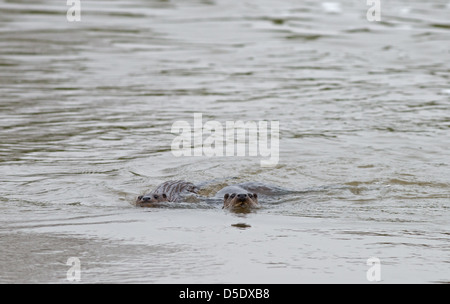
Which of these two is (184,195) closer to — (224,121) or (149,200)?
(149,200)

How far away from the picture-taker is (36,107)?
512 inches

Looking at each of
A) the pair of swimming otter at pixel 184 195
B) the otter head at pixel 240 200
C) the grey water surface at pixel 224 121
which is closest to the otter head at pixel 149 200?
the pair of swimming otter at pixel 184 195

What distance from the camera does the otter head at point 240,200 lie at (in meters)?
8.23

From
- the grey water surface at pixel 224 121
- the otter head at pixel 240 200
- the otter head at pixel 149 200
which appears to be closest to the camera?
the grey water surface at pixel 224 121

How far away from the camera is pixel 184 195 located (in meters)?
8.87

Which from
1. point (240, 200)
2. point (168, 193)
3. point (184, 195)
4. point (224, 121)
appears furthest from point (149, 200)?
point (224, 121)

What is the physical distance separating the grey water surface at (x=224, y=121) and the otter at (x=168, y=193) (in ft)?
0.55

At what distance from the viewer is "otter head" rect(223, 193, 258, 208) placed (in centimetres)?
823

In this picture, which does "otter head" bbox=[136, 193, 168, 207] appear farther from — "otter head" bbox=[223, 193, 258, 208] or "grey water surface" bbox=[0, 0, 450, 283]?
"otter head" bbox=[223, 193, 258, 208]

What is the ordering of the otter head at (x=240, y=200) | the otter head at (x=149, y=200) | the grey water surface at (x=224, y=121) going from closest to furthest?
the grey water surface at (x=224, y=121) → the otter head at (x=240, y=200) → the otter head at (x=149, y=200)

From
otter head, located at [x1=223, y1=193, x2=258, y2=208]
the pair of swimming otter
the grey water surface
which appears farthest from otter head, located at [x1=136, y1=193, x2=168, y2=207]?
otter head, located at [x1=223, y1=193, x2=258, y2=208]

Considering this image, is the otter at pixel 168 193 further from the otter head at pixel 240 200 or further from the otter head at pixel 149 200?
the otter head at pixel 240 200

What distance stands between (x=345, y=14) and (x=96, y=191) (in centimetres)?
1331

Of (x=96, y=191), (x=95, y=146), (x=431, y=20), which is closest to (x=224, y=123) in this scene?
(x=95, y=146)
